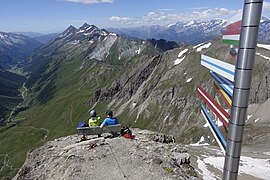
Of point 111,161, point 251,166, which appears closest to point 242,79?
point 111,161

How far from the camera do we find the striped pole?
23.7ft

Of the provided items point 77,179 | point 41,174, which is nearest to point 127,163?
point 77,179

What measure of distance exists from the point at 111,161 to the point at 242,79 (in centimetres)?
1479

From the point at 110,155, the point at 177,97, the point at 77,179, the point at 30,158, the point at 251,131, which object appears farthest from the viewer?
the point at 177,97

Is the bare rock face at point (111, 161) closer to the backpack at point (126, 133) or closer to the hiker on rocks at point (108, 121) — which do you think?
the backpack at point (126, 133)

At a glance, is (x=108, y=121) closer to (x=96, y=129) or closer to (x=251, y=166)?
(x=96, y=129)

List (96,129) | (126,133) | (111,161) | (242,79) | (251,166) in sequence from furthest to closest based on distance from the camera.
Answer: (251,166) < (126,133) < (96,129) < (111,161) < (242,79)

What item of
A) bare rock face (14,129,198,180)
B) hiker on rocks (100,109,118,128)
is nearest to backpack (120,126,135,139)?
bare rock face (14,129,198,180)

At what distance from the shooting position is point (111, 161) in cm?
2069

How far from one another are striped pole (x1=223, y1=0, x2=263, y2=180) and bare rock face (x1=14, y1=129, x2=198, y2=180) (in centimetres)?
1078

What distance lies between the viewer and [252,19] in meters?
7.20

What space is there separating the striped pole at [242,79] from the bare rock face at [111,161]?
1078 cm

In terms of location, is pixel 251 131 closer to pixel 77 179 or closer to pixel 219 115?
pixel 77 179

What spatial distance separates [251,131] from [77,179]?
81.0 metres
